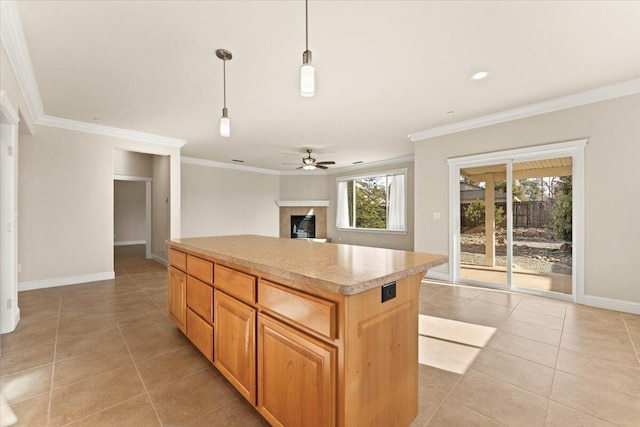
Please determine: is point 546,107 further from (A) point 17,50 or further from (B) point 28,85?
(B) point 28,85

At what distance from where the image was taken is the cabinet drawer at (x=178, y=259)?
A: 242 cm

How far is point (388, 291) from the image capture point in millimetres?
1265

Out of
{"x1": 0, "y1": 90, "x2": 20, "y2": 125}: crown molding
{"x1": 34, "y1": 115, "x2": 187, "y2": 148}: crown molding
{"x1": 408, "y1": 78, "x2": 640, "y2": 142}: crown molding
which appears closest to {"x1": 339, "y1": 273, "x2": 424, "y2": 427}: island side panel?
{"x1": 0, "y1": 90, "x2": 20, "y2": 125}: crown molding

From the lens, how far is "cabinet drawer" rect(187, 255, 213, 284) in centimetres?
199

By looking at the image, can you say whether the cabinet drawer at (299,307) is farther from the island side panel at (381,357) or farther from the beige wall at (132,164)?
the beige wall at (132,164)

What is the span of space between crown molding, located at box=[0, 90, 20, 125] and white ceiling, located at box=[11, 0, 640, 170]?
0.51 metres

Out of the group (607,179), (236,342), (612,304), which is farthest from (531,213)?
(236,342)

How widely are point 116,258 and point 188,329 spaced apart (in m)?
6.05

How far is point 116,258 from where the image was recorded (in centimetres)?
690

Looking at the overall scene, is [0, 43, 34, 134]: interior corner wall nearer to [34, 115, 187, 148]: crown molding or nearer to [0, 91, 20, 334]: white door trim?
[0, 91, 20, 334]: white door trim

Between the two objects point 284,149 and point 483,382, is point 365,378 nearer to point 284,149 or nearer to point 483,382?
point 483,382

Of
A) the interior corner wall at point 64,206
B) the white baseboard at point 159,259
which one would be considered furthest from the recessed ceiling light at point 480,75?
the white baseboard at point 159,259

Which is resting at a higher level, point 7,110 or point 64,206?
point 7,110

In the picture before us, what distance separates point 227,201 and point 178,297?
18.7ft
